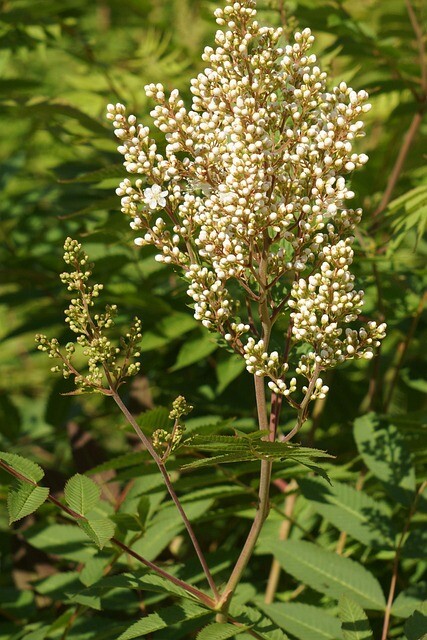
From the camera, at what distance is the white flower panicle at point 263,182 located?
139cm

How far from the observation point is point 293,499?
231 centimetres

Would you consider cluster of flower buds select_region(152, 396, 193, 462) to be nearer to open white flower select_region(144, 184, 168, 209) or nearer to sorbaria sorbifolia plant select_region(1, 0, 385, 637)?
sorbaria sorbifolia plant select_region(1, 0, 385, 637)

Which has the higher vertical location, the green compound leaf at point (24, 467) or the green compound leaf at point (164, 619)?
the green compound leaf at point (24, 467)

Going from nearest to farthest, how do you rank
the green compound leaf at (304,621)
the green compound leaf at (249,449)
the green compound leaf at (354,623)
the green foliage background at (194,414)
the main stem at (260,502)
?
the green compound leaf at (249,449), the main stem at (260,502), the green compound leaf at (354,623), the green compound leaf at (304,621), the green foliage background at (194,414)

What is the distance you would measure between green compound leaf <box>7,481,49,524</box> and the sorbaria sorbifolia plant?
0.21 metres

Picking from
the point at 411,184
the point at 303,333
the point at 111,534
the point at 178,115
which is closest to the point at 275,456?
the point at 303,333

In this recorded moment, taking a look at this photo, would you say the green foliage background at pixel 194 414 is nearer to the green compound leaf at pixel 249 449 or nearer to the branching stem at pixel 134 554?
the branching stem at pixel 134 554

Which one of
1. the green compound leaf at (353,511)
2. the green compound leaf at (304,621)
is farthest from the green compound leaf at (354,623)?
the green compound leaf at (353,511)

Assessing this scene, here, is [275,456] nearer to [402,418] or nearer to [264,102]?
[264,102]

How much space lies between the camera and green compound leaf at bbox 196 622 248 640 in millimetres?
1488

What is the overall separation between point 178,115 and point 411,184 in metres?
1.71

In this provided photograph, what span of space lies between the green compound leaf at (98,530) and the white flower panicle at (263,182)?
39 centimetres

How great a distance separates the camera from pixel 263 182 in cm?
140

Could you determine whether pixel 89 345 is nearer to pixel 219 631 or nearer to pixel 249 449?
pixel 249 449
